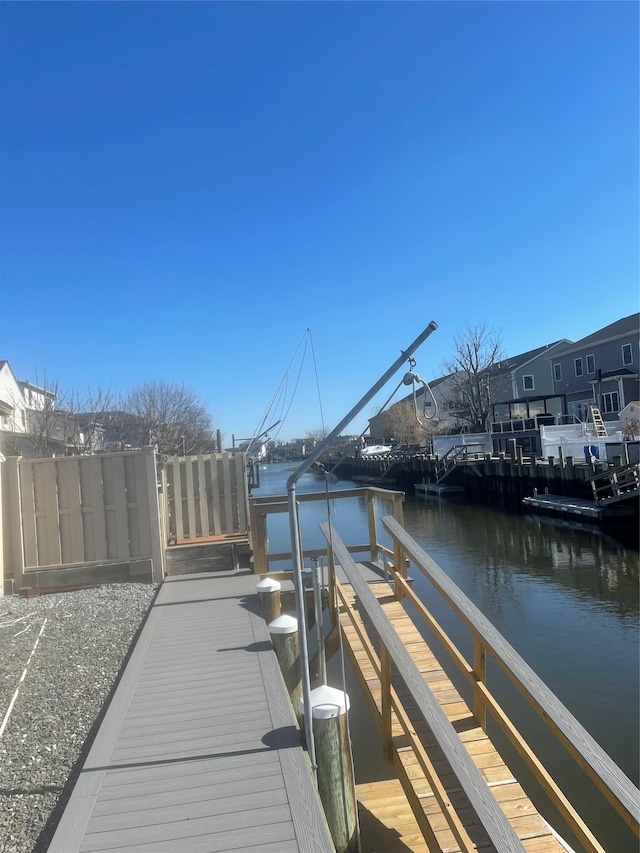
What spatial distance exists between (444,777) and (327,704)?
125 centimetres

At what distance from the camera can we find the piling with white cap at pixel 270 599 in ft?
21.5

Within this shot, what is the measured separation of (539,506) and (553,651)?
17757 mm

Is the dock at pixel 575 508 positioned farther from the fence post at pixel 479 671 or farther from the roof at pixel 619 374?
the fence post at pixel 479 671

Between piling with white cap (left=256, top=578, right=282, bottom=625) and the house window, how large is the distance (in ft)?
115

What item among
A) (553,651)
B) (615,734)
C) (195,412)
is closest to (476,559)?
(553,651)

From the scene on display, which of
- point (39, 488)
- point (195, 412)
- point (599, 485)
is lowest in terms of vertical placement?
point (599, 485)

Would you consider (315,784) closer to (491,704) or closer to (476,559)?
(491,704)

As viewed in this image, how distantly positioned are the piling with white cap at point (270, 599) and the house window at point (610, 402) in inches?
1381

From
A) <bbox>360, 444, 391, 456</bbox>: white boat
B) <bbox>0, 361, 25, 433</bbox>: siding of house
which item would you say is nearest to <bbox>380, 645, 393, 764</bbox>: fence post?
<bbox>0, 361, 25, 433</bbox>: siding of house

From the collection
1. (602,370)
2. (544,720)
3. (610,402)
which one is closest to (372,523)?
(544,720)

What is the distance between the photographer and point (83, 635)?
6516mm

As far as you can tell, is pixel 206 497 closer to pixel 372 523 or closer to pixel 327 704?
pixel 372 523

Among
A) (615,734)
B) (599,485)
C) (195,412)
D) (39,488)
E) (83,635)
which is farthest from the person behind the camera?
(195,412)

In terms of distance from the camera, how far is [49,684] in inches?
208
